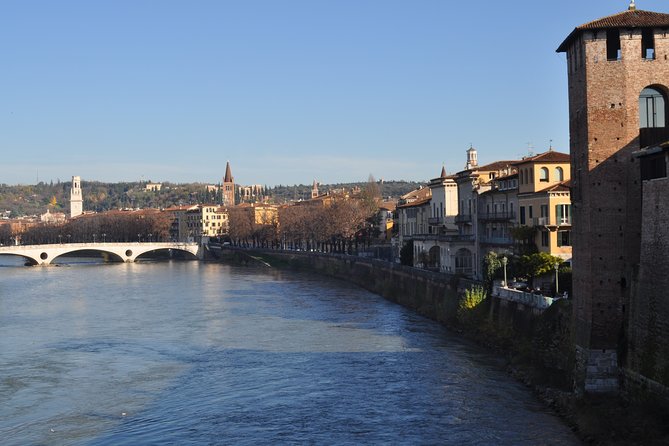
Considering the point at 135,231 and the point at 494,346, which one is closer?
the point at 494,346

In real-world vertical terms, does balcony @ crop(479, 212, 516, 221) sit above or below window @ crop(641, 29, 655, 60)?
below

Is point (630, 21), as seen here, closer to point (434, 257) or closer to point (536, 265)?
point (536, 265)

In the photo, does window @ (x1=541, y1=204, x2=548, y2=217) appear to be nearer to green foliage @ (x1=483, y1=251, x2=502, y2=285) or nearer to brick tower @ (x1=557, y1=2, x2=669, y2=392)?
green foliage @ (x1=483, y1=251, x2=502, y2=285)

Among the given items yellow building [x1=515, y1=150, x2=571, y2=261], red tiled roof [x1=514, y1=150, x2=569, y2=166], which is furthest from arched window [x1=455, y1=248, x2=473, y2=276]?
red tiled roof [x1=514, y1=150, x2=569, y2=166]

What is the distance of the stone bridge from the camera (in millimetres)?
116688

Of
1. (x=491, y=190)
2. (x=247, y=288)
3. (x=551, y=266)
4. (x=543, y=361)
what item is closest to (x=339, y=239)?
(x=247, y=288)

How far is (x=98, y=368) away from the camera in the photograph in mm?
34656

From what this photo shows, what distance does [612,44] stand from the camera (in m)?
24.9

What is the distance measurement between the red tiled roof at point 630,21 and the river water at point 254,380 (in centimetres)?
1077

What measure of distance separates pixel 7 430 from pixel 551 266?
73.3 feet

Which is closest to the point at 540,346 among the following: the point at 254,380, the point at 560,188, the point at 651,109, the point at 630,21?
the point at 651,109

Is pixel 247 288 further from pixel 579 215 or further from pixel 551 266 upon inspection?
pixel 579 215

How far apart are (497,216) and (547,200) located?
8.84m

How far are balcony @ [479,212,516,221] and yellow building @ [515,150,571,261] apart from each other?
2659 millimetres
